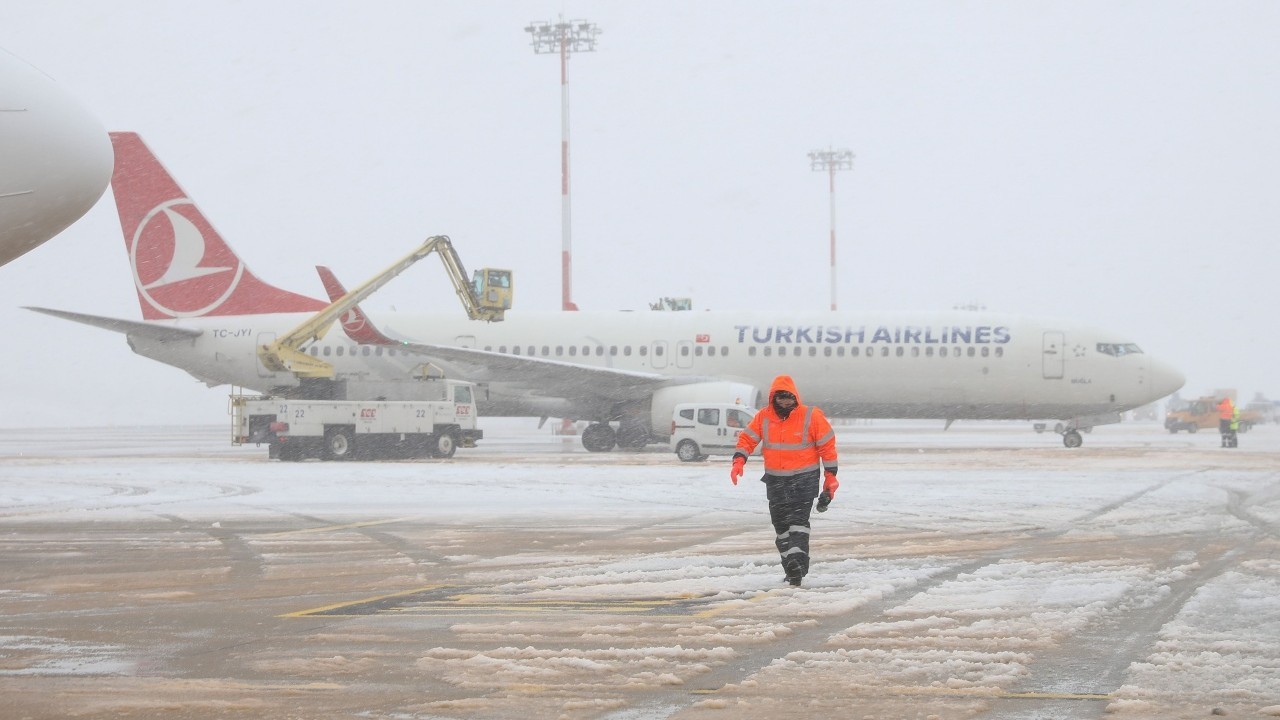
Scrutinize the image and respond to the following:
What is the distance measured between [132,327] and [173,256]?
9.09 feet

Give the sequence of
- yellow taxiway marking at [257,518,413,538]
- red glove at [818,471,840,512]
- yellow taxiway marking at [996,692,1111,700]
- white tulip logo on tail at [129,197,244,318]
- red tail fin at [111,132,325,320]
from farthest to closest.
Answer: white tulip logo on tail at [129,197,244,318]
red tail fin at [111,132,325,320]
yellow taxiway marking at [257,518,413,538]
red glove at [818,471,840,512]
yellow taxiway marking at [996,692,1111,700]

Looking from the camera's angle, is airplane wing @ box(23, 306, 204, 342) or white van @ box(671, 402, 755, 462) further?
airplane wing @ box(23, 306, 204, 342)

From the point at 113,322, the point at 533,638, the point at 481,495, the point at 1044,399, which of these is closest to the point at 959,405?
the point at 1044,399

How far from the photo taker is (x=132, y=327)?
35.1 metres

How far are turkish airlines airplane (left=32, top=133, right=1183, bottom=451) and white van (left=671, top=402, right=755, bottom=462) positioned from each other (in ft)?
8.24

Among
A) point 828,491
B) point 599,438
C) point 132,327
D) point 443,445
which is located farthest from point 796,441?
point 132,327

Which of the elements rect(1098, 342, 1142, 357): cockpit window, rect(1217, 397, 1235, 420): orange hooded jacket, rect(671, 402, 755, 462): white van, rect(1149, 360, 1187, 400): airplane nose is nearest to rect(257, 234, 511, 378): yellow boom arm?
rect(671, 402, 755, 462): white van

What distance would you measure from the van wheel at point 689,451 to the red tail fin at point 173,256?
1329cm

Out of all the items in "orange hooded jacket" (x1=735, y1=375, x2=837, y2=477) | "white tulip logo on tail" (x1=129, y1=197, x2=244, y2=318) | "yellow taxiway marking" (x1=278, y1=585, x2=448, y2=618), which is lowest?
"yellow taxiway marking" (x1=278, y1=585, x2=448, y2=618)

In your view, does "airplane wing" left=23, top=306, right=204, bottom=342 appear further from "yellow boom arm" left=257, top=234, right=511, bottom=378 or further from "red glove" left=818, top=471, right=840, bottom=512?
"red glove" left=818, top=471, right=840, bottom=512

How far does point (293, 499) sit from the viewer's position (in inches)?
725

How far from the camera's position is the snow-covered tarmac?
5.96 meters

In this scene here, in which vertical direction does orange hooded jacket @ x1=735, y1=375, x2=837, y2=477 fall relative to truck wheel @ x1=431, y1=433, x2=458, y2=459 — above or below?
above

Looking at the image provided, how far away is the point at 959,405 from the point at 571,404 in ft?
32.8
